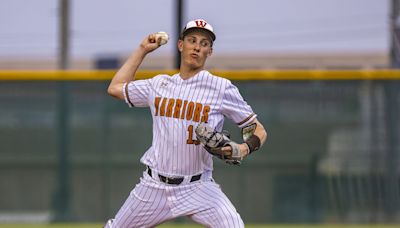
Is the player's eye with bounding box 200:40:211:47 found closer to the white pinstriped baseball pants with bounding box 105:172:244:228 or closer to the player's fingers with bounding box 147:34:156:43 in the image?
the player's fingers with bounding box 147:34:156:43

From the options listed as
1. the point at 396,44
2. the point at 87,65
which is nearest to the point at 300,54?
the point at 87,65

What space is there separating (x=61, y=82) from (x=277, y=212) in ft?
8.14

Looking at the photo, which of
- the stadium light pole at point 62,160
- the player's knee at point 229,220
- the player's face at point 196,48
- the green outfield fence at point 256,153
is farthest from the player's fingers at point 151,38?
the stadium light pole at point 62,160

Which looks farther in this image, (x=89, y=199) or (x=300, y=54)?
(x=300, y=54)

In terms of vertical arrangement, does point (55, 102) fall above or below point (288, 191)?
above

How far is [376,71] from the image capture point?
9531mm

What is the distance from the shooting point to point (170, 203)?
512 cm

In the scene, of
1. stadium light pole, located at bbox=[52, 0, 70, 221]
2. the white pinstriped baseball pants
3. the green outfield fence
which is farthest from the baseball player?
stadium light pole, located at bbox=[52, 0, 70, 221]

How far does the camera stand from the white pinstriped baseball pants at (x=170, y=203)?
507 cm

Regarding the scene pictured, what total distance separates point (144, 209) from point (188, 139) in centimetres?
44

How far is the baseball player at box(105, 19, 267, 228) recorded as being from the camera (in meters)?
5.06

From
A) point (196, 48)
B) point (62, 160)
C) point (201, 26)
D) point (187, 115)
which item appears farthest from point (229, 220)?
point (62, 160)

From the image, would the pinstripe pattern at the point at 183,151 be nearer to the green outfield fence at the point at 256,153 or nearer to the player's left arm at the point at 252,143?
the player's left arm at the point at 252,143

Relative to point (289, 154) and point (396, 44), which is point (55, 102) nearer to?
point (289, 154)
